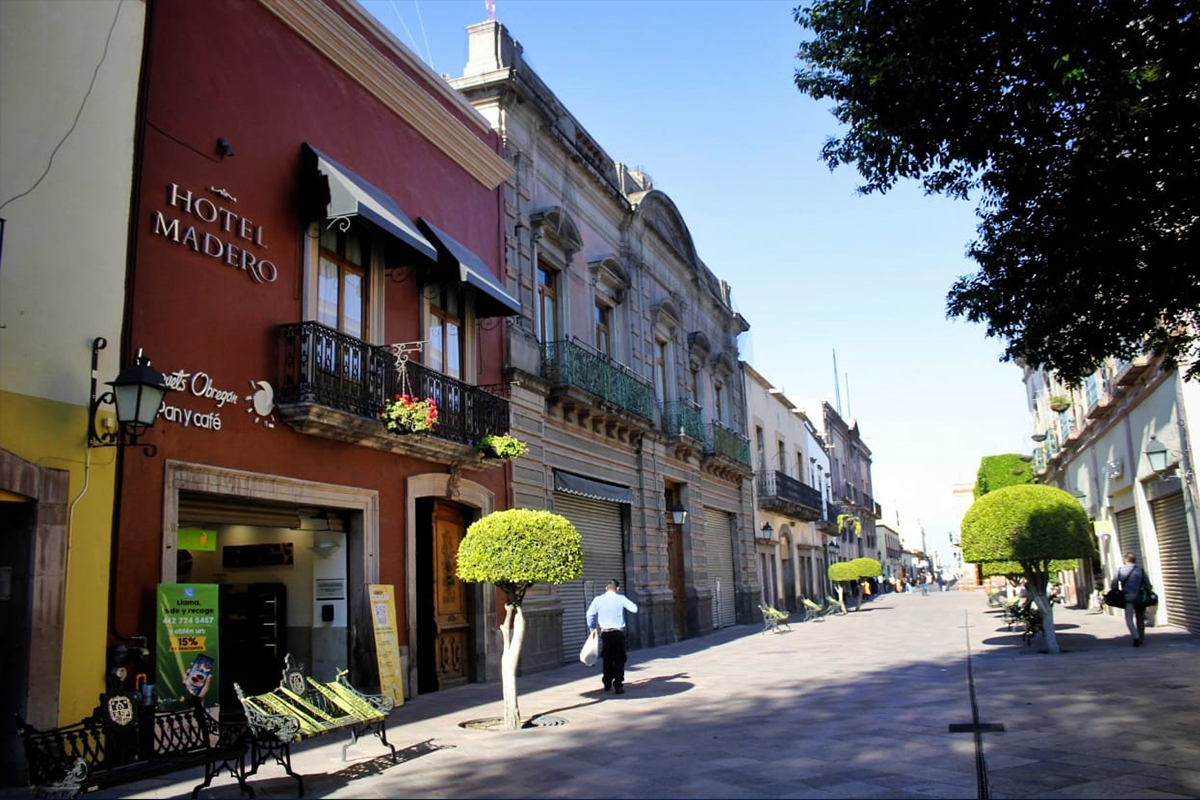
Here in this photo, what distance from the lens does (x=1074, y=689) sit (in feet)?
34.9

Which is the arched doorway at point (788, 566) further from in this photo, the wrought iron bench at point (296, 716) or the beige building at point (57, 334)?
the beige building at point (57, 334)

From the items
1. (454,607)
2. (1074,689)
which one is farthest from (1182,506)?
(454,607)

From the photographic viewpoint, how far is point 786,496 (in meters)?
32.9

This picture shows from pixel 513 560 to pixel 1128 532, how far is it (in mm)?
17482

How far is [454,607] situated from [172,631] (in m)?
5.58

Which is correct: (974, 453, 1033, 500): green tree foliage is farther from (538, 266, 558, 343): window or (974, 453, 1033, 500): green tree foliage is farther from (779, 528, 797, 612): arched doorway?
(538, 266, 558, 343): window

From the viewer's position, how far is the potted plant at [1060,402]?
2642cm

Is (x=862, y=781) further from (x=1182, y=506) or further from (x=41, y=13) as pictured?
(x=1182, y=506)

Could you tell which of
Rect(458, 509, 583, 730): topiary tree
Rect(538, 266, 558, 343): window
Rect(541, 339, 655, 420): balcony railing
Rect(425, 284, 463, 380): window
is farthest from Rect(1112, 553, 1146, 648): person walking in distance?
Rect(425, 284, 463, 380): window

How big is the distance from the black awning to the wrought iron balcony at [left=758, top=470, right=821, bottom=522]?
18554 millimetres

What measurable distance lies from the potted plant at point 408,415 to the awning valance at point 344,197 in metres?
1.86

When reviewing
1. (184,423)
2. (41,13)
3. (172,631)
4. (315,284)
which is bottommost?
(172,631)

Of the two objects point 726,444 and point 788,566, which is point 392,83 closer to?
point 726,444

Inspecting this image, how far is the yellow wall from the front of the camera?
7.27 metres
